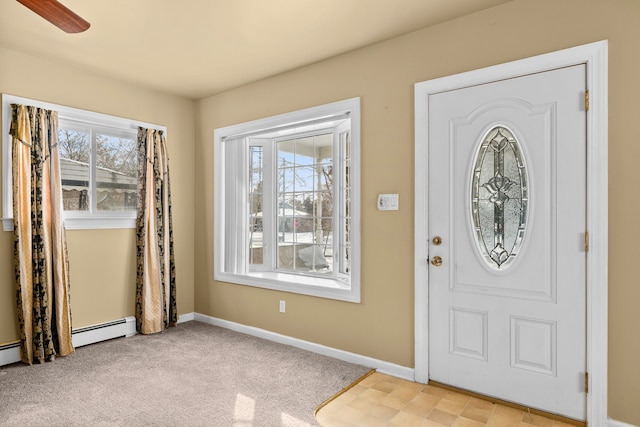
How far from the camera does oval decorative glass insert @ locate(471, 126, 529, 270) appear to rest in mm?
2402

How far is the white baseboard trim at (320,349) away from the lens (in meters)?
2.86

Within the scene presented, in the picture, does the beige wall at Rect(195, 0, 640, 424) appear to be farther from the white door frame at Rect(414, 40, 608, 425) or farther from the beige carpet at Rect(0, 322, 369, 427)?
the beige carpet at Rect(0, 322, 369, 427)

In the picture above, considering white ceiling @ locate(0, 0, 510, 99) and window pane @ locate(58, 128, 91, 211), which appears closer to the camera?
white ceiling @ locate(0, 0, 510, 99)

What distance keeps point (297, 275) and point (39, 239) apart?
2.21 meters

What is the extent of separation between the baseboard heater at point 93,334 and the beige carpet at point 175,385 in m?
0.07

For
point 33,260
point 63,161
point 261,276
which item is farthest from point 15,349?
point 261,276

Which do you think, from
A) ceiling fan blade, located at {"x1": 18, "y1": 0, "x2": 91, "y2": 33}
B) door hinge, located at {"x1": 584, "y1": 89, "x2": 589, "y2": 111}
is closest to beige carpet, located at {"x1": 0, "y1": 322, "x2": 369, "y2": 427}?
ceiling fan blade, located at {"x1": 18, "y1": 0, "x2": 91, "y2": 33}

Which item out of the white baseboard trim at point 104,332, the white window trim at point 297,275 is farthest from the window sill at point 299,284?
the white baseboard trim at point 104,332

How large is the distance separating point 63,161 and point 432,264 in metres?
3.24

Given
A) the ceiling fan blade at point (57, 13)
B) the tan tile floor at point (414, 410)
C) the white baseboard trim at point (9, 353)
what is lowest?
the tan tile floor at point (414, 410)

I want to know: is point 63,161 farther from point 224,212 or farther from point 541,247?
point 541,247

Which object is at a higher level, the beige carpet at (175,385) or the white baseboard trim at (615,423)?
the white baseboard trim at (615,423)

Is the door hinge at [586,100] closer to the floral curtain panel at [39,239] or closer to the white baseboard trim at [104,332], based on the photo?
the floral curtain panel at [39,239]

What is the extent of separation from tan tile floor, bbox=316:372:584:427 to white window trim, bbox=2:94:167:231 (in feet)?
8.69
